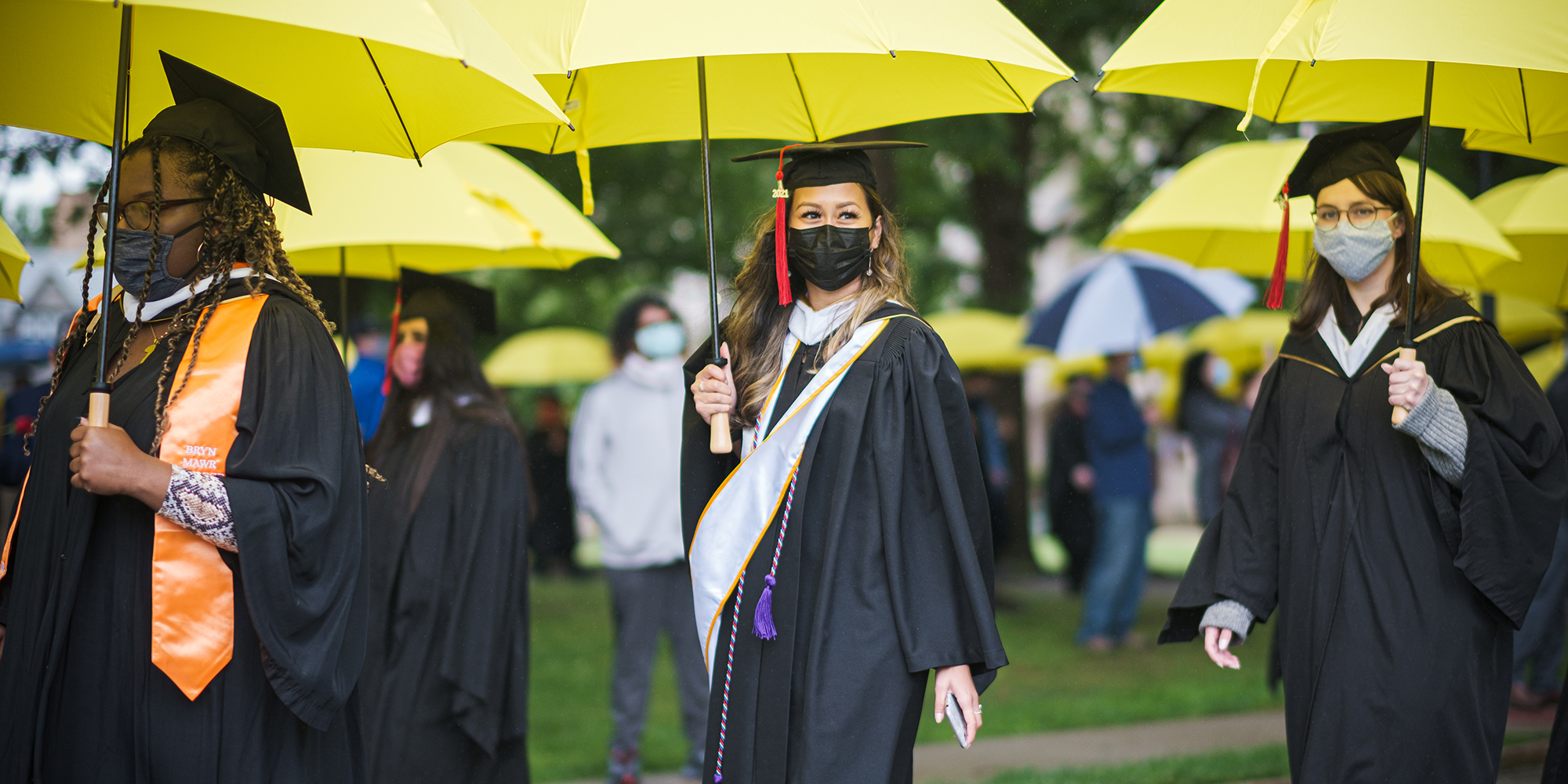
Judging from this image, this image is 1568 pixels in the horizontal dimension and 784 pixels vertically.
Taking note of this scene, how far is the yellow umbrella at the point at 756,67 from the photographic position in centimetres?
320

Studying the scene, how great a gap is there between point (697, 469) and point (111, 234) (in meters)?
1.62

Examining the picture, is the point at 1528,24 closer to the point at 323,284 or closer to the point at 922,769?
the point at 922,769

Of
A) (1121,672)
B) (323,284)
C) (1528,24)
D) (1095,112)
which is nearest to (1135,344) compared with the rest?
(1121,672)

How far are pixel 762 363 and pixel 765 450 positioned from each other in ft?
1.18

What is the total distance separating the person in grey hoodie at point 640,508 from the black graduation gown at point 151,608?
3.43m

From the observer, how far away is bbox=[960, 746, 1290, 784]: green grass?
6031mm

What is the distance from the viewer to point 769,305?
383 cm

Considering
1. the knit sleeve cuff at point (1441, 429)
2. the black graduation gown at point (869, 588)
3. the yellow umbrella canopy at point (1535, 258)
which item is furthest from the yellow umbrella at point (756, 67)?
the yellow umbrella canopy at point (1535, 258)

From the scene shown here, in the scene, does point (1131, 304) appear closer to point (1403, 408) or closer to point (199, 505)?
point (1403, 408)

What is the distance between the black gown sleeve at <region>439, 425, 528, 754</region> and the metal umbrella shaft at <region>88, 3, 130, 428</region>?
2.23 metres

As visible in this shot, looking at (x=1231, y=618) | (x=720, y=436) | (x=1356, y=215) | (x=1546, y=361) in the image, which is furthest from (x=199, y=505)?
(x=1546, y=361)

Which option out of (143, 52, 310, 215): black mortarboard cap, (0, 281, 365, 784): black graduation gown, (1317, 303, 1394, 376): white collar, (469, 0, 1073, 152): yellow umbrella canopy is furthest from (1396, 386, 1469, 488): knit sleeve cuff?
(143, 52, 310, 215): black mortarboard cap

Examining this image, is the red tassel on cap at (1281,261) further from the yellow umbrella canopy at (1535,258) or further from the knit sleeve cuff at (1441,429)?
the yellow umbrella canopy at (1535,258)

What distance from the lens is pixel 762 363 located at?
3713 millimetres
